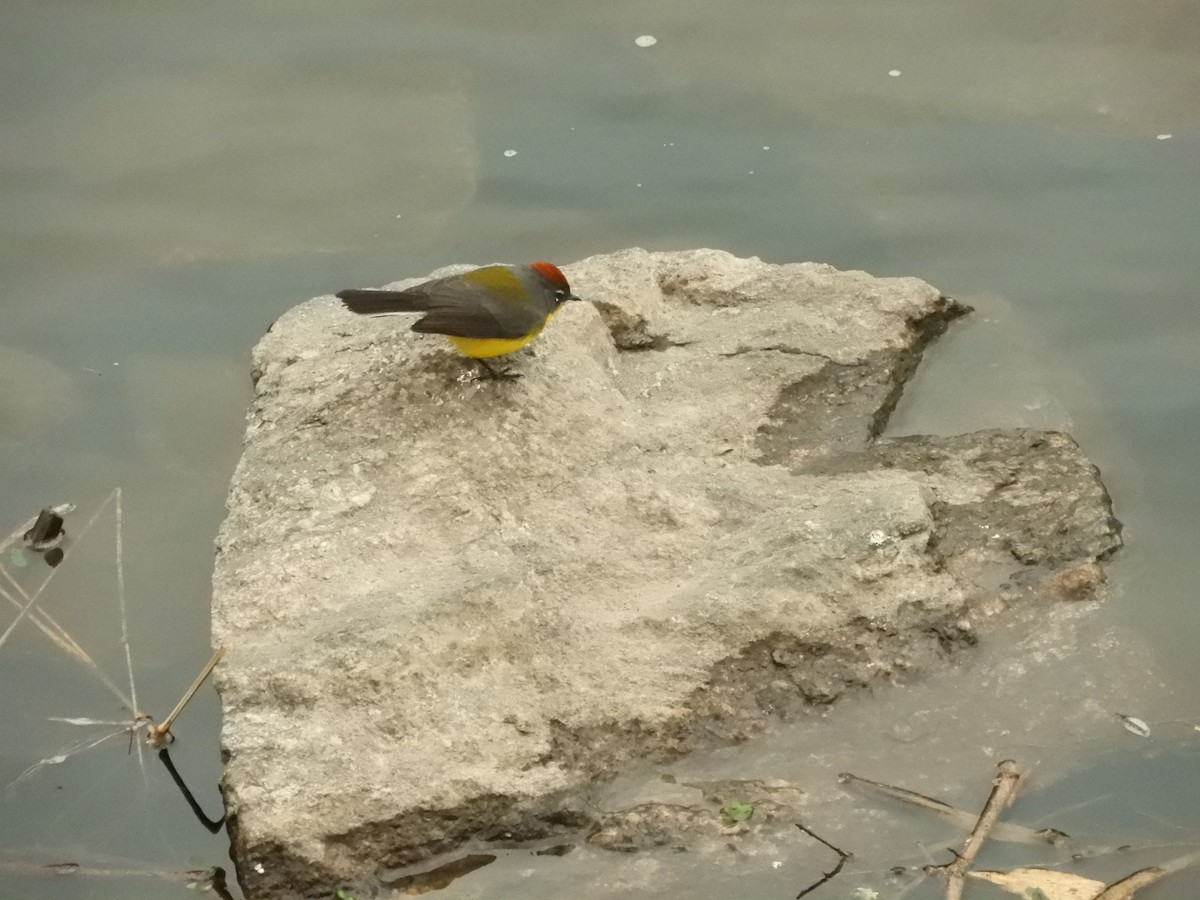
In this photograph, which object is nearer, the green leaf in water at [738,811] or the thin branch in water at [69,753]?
the green leaf in water at [738,811]

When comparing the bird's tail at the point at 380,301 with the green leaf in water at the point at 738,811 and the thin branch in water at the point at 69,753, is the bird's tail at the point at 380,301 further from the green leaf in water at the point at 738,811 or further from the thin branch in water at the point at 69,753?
the green leaf in water at the point at 738,811

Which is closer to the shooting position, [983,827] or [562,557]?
[983,827]

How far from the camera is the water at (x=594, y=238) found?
3658 millimetres

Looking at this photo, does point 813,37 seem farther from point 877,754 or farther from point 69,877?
point 69,877

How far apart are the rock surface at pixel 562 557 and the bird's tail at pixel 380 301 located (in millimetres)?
229

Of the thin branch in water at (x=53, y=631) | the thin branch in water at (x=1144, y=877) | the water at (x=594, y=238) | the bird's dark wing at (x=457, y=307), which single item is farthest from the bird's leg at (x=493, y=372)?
the thin branch in water at (x=1144, y=877)

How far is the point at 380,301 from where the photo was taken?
4098mm

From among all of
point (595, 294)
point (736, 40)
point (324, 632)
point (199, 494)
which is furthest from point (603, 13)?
point (324, 632)

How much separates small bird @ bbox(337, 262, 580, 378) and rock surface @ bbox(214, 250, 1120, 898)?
0.14m

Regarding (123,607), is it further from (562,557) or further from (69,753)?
(562,557)

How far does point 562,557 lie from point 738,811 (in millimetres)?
772

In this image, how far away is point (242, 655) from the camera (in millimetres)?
3643

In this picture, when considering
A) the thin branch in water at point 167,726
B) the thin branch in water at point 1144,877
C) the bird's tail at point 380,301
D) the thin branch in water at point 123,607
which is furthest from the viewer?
the bird's tail at point 380,301

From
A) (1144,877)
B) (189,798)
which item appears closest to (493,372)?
(189,798)
